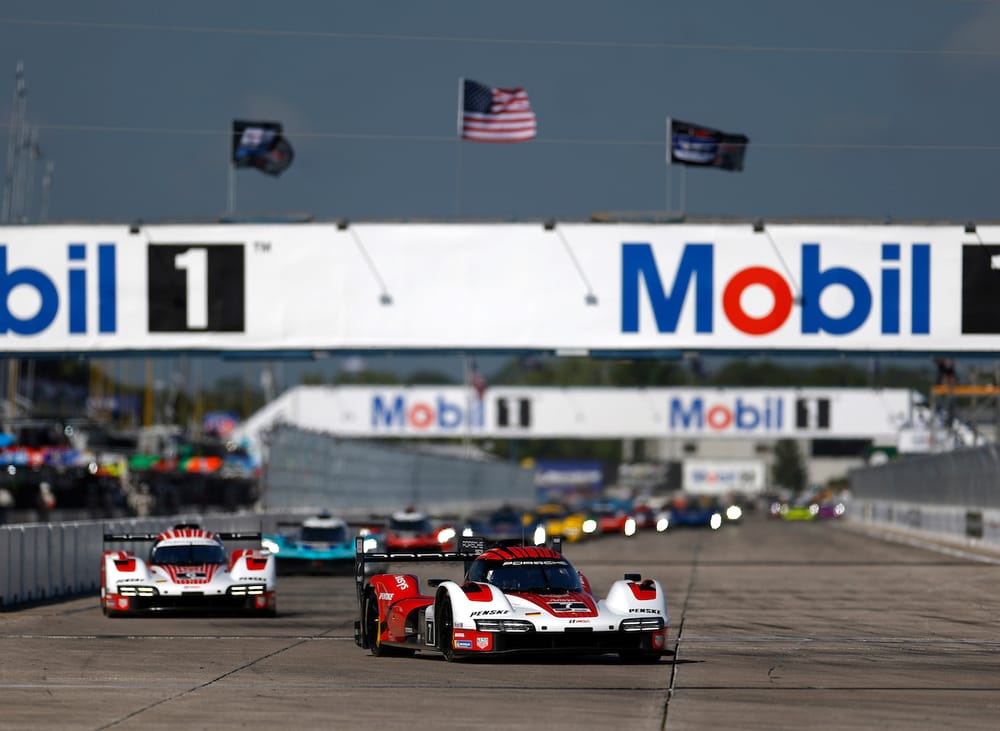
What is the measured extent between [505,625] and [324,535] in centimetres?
2060

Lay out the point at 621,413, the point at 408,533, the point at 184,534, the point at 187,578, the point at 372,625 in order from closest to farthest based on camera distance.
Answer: the point at 372,625 → the point at 187,578 → the point at 184,534 → the point at 408,533 → the point at 621,413

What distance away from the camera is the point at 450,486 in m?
94.4

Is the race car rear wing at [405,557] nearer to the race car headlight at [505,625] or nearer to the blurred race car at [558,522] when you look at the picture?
the race car headlight at [505,625]

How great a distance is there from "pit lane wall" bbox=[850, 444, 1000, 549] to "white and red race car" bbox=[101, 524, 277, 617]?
31423mm

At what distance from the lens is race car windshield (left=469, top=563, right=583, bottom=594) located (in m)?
17.4

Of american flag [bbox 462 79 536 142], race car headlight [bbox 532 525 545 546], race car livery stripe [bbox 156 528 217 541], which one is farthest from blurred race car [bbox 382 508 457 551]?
race car headlight [bbox 532 525 545 546]

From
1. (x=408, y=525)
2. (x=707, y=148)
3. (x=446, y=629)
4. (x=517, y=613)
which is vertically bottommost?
(x=408, y=525)

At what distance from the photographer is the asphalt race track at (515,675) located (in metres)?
12.7

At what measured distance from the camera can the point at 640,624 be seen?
17047 mm

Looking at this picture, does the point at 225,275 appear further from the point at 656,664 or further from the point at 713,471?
the point at 713,471

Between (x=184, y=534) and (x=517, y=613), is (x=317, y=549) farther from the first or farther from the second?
(x=517, y=613)

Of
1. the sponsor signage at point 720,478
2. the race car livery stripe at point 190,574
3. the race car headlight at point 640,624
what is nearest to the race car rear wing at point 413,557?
the race car headlight at point 640,624

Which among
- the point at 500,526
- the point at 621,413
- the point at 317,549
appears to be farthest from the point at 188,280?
the point at 621,413

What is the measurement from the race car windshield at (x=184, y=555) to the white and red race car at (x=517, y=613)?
6.72 meters
